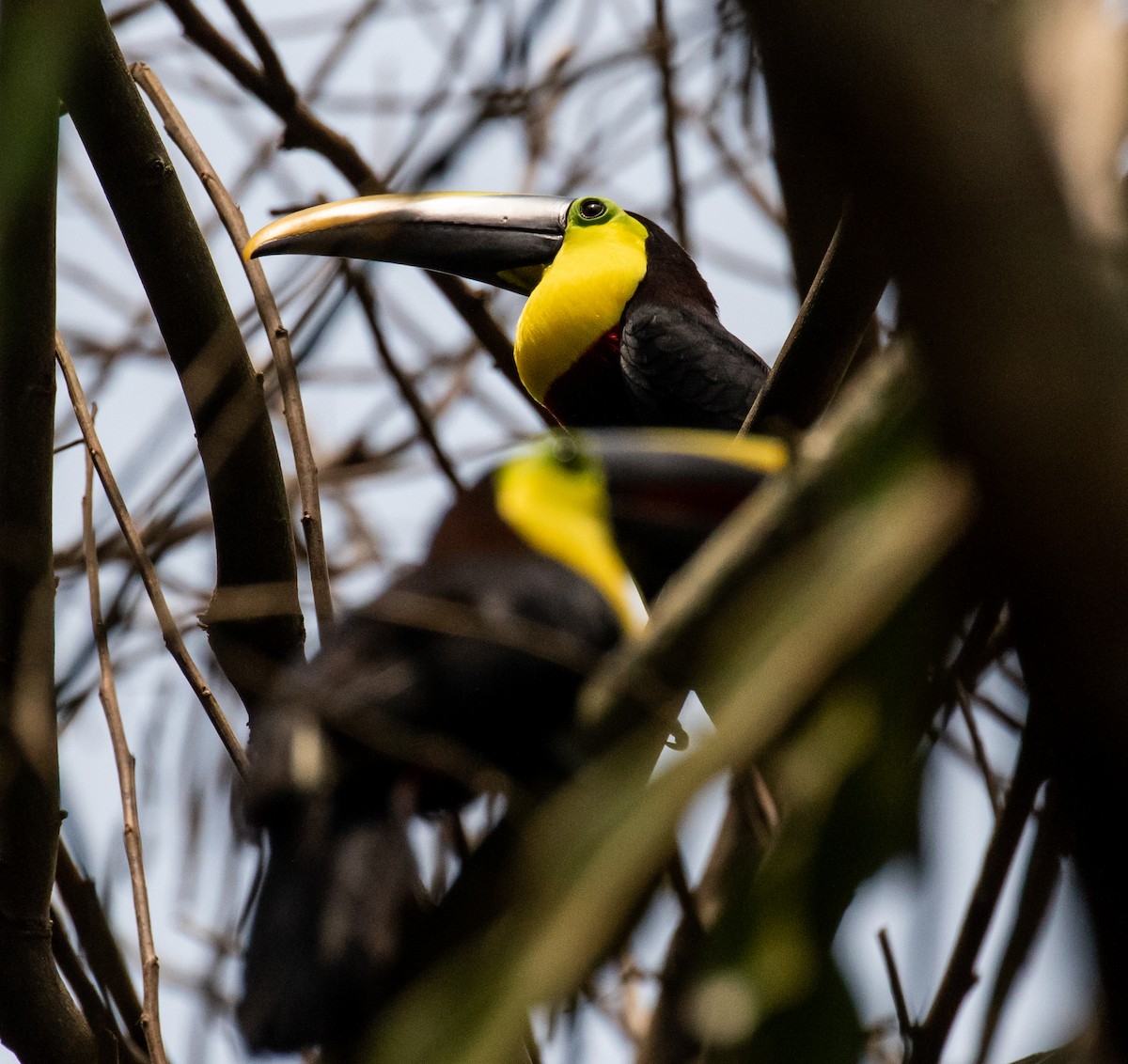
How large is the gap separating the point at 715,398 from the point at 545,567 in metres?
1.38

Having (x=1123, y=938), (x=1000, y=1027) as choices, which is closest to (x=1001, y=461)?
(x=1123, y=938)

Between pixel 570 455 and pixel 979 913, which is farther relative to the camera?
pixel 979 913

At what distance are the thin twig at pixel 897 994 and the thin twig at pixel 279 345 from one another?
2.60ft

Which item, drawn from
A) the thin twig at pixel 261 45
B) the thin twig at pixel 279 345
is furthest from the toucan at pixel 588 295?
the thin twig at pixel 279 345

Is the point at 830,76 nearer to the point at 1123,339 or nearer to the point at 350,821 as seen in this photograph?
the point at 1123,339

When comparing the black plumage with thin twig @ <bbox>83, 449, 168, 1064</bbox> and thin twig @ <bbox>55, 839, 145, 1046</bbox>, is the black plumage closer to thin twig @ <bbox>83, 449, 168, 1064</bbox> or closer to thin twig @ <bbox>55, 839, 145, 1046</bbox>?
thin twig @ <bbox>83, 449, 168, 1064</bbox>

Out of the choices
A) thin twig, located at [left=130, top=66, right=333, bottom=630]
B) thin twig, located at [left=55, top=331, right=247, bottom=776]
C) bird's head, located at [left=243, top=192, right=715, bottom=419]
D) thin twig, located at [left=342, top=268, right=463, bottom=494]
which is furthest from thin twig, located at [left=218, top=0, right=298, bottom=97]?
thin twig, located at [left=55, top=331, right=247, bottom=776]

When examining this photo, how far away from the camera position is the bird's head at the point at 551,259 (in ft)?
11.0

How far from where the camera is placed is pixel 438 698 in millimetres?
1526

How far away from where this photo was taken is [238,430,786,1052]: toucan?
1.28m

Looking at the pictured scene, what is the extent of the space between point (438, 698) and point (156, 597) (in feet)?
1.42

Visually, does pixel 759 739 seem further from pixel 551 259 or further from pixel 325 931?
pixel 551 259

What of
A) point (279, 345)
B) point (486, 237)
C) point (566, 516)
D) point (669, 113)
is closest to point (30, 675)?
point (279, 345)

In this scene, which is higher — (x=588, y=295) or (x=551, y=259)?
(x=551, y=259)
